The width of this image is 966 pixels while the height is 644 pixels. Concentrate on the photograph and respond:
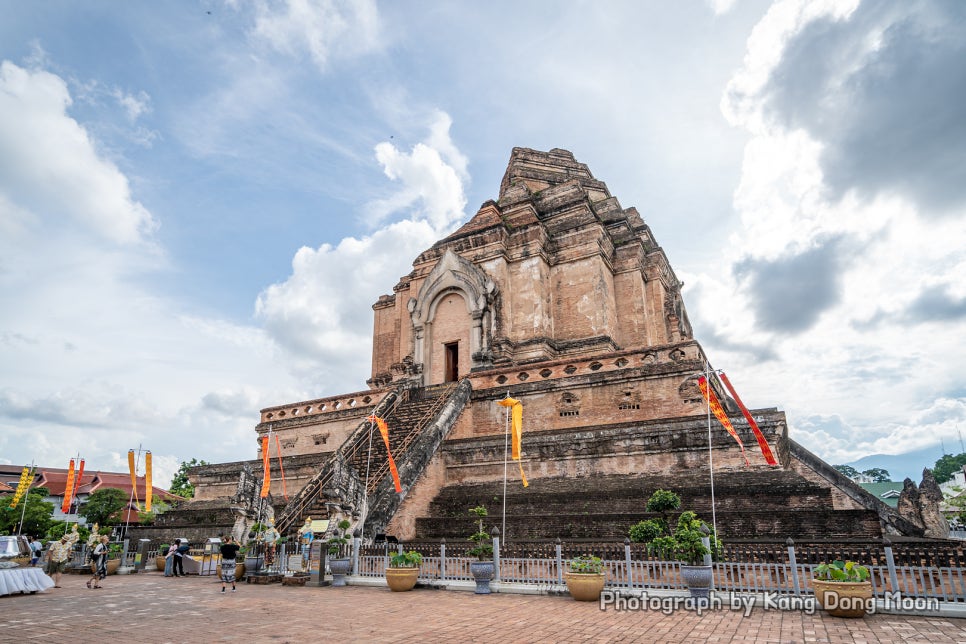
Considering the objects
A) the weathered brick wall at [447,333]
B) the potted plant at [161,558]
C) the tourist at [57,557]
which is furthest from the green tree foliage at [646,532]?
the tourist at [57,557]

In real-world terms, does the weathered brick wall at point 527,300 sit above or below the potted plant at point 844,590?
above

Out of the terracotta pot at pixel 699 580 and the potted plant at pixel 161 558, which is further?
the potted plant at pixel 161 558

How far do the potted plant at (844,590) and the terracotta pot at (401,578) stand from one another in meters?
7.23

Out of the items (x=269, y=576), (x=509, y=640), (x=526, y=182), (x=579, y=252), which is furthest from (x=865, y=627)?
(x=526, y=182)

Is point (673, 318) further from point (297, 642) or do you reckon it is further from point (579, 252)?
point (297, 642)

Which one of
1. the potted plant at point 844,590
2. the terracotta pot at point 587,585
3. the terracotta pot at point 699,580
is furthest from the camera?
the terracotta pot at point 587,585

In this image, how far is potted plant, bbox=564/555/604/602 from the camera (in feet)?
33.9

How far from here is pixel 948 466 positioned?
281 ft

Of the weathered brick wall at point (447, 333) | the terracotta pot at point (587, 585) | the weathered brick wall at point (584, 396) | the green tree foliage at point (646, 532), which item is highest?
the weathered brick wall at point (447, 333)

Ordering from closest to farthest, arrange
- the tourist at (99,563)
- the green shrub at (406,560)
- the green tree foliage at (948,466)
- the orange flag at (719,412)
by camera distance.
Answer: the green shrub at (406,560) < the orange flag at (719,412) < the tourist at (99,563) < the green tree foliage at (948,466)

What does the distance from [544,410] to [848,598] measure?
11.8 m

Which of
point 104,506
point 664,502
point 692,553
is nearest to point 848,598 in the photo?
point 692,553

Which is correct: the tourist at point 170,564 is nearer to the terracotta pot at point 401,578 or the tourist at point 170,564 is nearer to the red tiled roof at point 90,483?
the terracotta pot at point 401,578

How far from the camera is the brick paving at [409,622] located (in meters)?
7.45
